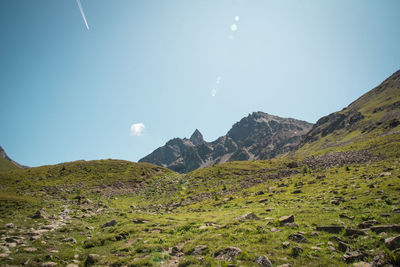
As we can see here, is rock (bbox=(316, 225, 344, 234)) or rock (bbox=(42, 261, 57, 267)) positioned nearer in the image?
rock (bbox=(42, 261, 57, 267))

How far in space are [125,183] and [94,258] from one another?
4791 cm

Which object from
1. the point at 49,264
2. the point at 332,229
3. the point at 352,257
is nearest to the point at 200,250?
the point at 352,257

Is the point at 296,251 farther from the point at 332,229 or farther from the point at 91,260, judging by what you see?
the point at 91,260

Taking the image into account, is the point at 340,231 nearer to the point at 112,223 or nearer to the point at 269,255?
the point at 269,255

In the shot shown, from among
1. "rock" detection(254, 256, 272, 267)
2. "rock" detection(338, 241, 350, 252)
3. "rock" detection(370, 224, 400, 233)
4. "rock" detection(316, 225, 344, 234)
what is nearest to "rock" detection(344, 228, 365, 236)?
"rock" detection(316, 225, 344, 234)

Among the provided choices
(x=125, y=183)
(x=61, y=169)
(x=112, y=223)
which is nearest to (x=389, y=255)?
(x=112, y=223)

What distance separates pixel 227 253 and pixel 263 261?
7.16 ft

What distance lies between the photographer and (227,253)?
34.6 ft

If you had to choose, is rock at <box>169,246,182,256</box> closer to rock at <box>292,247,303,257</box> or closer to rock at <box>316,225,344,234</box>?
rock at <box>292,247,303,257</box>

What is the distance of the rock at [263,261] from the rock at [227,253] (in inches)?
52.4

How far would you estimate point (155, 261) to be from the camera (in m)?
10.7

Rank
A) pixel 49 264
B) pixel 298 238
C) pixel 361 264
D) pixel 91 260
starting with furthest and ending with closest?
pixel 298 238 < pixel 91 260 < pixel 49 264 < pixel 361 264

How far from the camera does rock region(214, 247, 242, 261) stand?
10.2 m

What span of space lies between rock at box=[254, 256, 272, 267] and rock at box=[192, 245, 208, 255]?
3397 millimetres
